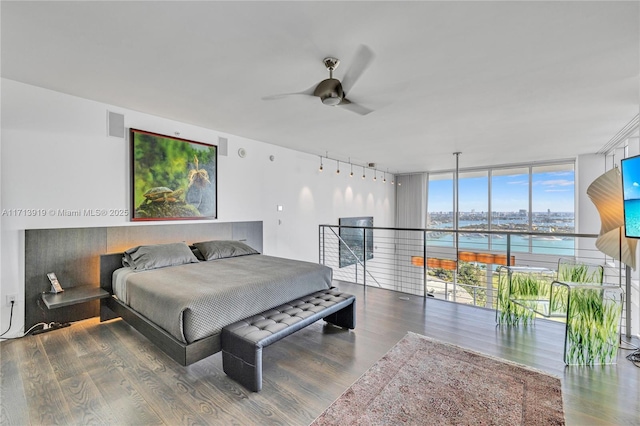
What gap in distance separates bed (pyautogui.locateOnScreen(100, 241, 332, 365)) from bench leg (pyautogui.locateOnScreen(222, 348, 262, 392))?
0.19 meters

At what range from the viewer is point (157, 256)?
10.7 ft

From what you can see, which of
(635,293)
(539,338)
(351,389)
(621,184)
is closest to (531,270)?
(539,338)

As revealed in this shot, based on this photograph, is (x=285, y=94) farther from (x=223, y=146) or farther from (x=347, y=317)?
(x=347, y=317)

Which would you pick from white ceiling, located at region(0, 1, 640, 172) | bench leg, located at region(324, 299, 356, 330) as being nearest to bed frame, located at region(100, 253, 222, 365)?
bench leg, located at region(324, 299, 356, 330)

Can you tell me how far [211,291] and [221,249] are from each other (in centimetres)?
169

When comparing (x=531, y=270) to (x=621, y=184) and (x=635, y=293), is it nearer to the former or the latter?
(x=621, y=184)

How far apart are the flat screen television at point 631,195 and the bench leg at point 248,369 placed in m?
3.23

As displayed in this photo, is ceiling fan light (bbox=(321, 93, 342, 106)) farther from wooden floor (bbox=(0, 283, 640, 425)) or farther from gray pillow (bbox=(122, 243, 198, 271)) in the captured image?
gray pillow (bbox=(122, 243, 198, 271))

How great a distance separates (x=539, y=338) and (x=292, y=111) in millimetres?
3603

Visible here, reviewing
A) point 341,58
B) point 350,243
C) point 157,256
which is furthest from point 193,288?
point 350,243

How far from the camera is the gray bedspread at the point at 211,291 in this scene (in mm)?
2076

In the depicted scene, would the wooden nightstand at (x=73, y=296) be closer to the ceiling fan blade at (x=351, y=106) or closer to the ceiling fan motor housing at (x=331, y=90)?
the ceiling fan motor housing at (x=331, y=90)

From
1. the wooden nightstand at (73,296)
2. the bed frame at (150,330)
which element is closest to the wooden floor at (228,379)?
the bed frame at (150,330)

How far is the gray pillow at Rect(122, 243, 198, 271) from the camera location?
10.3ft
